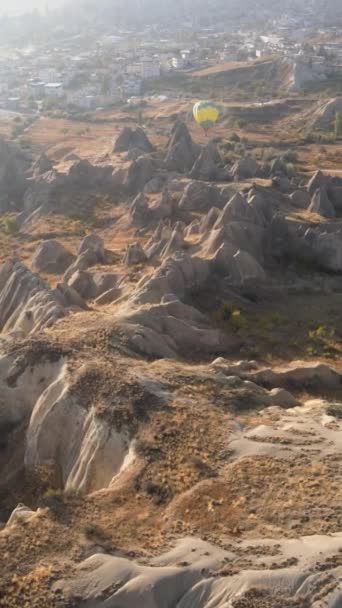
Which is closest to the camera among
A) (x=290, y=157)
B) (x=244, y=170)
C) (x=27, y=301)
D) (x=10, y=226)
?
(x=27, y=301)

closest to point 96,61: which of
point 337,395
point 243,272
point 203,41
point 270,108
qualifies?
point 203,41

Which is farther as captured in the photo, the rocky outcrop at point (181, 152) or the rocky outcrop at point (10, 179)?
the rocky outcrop at point (181, 152)

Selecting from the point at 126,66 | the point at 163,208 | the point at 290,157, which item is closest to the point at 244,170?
the point at 163,208

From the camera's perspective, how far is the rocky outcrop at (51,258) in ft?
136

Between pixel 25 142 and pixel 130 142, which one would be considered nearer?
pixel 130 142

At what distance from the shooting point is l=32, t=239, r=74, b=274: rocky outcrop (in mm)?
41344

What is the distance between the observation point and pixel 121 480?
1773 centimetres

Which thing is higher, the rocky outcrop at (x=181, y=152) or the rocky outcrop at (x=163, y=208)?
the rocky outcrop at (x=181, y=152)

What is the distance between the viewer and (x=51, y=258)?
137 feet

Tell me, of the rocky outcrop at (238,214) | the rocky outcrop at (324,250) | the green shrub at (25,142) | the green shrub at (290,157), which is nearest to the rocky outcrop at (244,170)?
the green shrub at (290,157)

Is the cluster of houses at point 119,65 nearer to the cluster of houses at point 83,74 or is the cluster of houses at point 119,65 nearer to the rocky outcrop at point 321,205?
the cluster of houses at point 83,74

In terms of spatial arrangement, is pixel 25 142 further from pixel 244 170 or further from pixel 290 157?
pixel 244 170

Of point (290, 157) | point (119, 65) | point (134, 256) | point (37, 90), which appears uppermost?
point (119, 65)

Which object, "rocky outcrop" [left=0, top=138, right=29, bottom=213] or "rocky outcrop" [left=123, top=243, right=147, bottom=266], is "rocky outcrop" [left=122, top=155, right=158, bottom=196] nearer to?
"rocky outcrop" [left=0, top=138, right=29, bottom=213]
